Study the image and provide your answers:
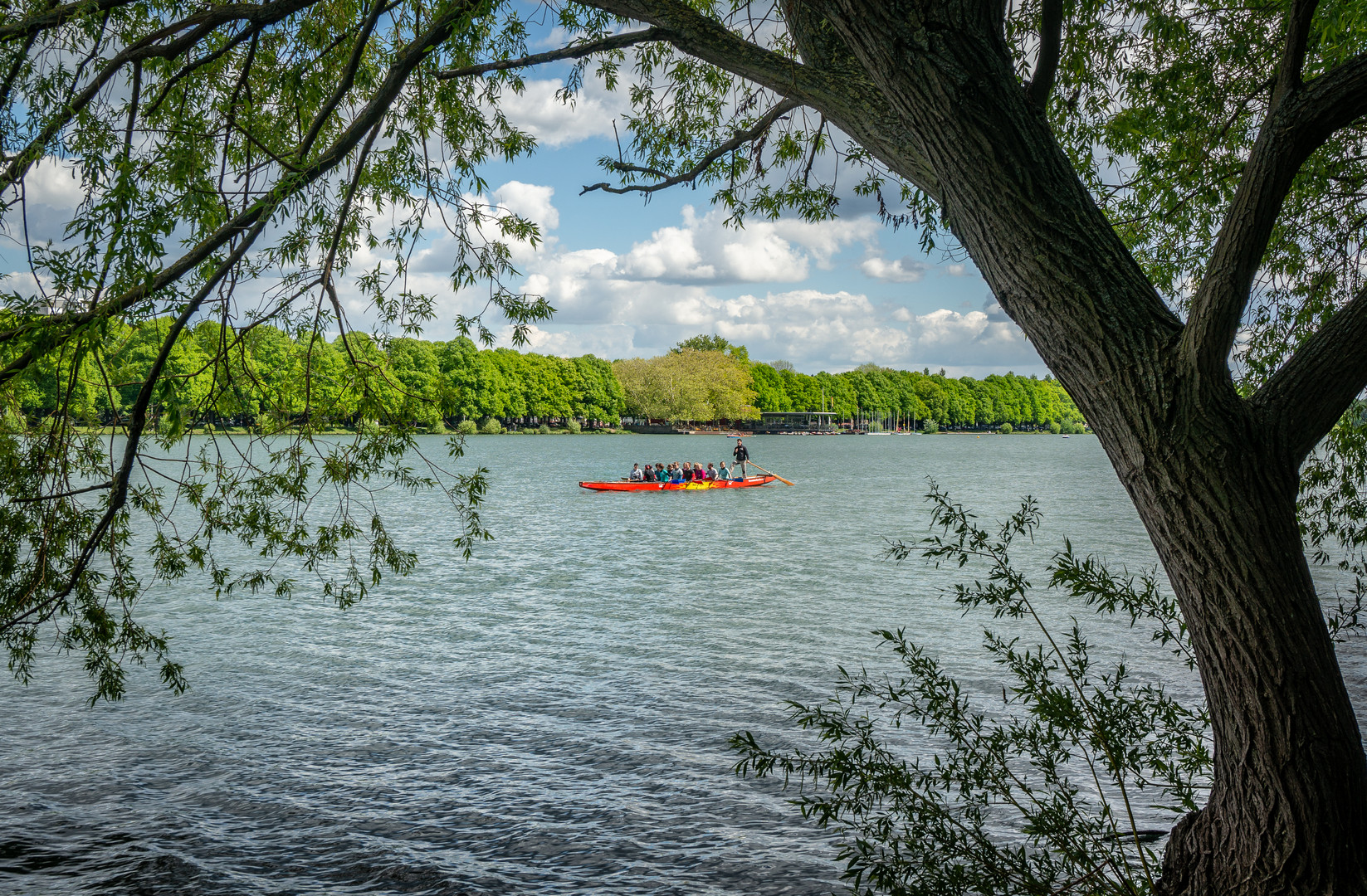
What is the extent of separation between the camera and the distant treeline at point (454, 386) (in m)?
4.98

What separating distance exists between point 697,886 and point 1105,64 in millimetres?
6529

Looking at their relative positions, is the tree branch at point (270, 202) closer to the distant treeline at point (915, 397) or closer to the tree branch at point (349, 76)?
the tree branch at point (349, 76)

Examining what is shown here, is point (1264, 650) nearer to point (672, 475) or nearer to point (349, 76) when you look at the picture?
point (349, 76)

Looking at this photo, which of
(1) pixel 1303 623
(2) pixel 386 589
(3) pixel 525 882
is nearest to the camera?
(1) pixel 1303 623

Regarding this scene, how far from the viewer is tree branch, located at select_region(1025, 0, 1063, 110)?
3299mm

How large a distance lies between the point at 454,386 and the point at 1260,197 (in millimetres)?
4678

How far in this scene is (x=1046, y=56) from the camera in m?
3.33

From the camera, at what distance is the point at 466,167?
5.94 meters

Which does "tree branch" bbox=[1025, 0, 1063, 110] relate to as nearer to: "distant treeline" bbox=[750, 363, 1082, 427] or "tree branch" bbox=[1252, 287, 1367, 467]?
"tree branch" bbox=[1252, 287, 1367, 467]

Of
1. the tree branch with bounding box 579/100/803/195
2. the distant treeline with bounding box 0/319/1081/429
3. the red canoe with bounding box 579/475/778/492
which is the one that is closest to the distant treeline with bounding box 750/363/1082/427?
the distant treeline with bounding box 0/319/1081/429

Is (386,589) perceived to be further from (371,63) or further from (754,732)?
(371,63)

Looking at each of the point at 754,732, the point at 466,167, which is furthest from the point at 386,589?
the point at 466,167

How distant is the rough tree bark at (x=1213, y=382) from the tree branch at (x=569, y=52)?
137 cm

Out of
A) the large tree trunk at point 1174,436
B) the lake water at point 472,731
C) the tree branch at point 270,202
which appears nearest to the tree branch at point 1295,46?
the large tree trunk at point 1174,436
